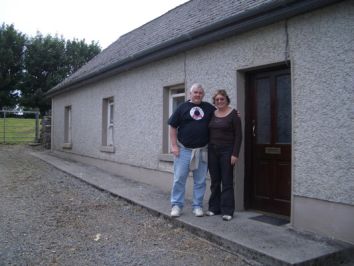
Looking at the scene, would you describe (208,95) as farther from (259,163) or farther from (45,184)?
(45,184)

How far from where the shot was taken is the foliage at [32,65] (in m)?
42.2

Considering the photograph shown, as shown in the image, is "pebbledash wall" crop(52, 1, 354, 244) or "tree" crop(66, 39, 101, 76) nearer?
"pebbledash wall" crop(52, 1, 354, 244)

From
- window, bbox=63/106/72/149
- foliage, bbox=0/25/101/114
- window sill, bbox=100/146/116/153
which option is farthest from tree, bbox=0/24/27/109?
window sill, bbox=100/146/116/153

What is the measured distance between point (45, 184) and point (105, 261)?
5.86 metres

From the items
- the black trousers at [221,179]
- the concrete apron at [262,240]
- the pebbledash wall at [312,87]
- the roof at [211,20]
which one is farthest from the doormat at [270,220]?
the roof at [211,20]

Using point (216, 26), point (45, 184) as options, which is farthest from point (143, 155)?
point (216, 26)

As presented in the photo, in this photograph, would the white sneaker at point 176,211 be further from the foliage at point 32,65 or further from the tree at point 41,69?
the tree at point 41,69

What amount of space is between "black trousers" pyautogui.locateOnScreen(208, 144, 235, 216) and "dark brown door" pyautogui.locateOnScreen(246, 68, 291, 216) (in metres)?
0.68

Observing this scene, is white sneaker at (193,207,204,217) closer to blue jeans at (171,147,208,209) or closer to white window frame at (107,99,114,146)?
blue jeans at (171,147,208,209)

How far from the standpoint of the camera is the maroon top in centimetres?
579

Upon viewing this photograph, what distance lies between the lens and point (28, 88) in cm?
4300

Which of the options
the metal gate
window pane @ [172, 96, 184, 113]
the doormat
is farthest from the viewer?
the metal gate

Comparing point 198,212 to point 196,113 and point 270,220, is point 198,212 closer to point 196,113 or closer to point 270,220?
point 270,220

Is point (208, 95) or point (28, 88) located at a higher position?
point (28, 88)
